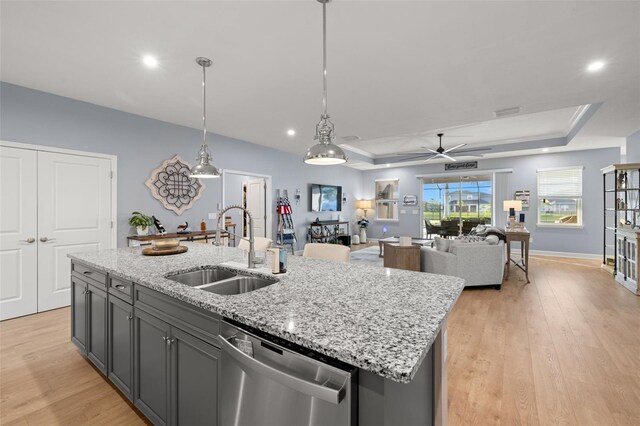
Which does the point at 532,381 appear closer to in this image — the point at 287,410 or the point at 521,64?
the point at 287,410

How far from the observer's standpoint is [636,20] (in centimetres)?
222

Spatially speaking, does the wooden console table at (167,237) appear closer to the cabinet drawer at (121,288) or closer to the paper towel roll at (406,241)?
the cabinet drawer at (121,288)

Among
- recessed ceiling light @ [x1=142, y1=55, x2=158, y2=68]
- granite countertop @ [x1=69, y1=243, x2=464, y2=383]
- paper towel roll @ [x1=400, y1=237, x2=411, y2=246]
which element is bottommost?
paper towel roll @ [x1=400, y1=237, x2=411, y2=246]

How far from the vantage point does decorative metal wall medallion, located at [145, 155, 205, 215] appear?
15.1 feet

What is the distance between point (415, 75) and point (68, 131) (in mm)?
4332

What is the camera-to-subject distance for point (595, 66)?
2.91 metres

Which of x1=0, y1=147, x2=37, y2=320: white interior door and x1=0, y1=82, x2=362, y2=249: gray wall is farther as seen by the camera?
x1=0, y1=82, x2=362, y2=249: gray wall

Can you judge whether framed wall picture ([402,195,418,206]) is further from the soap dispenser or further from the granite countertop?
the soap dispenser

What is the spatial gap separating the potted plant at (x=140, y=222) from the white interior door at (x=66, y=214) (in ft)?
0.98

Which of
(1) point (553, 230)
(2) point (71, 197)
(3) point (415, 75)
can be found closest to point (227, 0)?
(3) point (415, 75)

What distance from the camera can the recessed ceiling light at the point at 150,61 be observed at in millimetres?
2766

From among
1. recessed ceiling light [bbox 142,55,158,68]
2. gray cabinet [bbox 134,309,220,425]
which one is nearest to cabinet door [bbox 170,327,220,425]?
gray cabinet [bbox 134,309,220,425]

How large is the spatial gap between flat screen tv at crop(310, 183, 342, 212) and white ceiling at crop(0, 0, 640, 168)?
138 inches

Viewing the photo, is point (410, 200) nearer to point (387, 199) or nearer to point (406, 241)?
point (387, 199)
